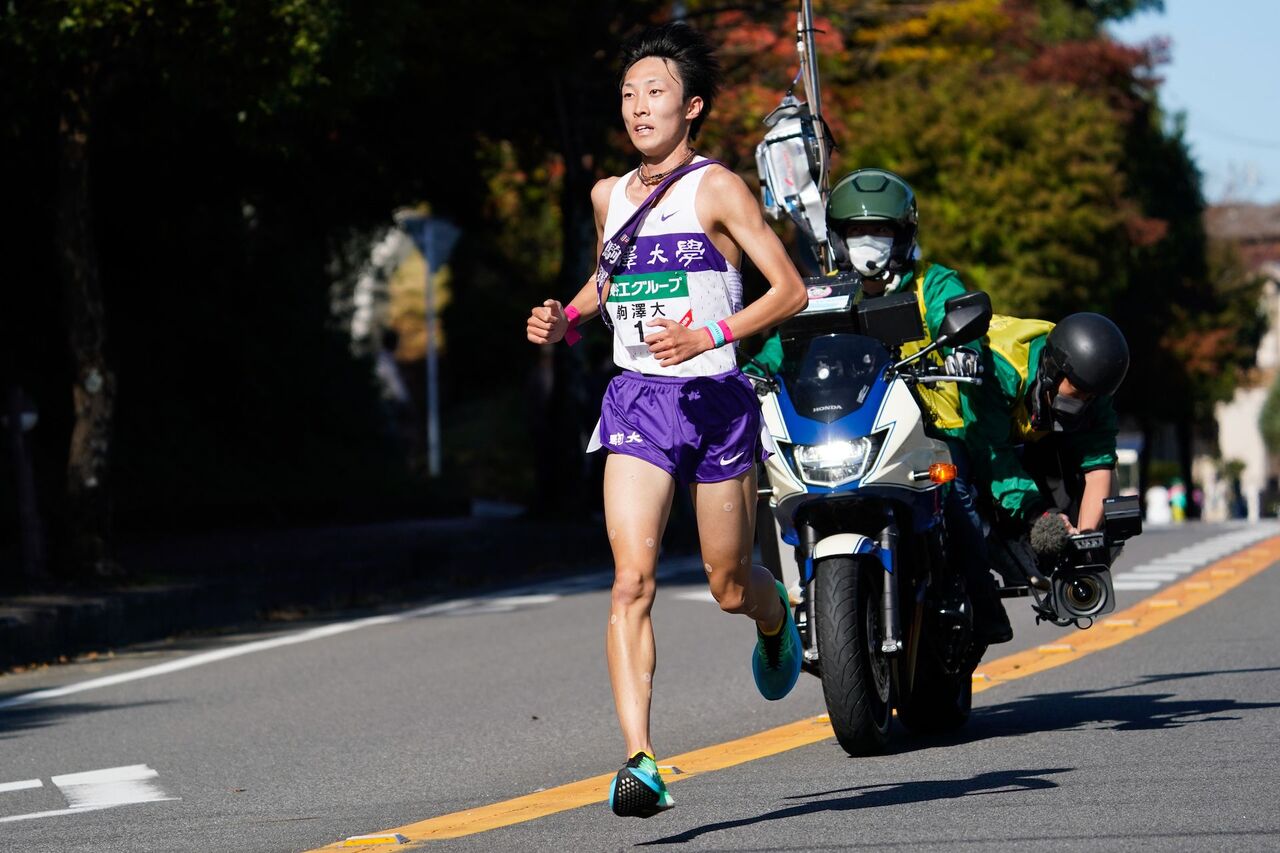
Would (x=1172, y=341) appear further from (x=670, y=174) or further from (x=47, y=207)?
(x=670, y=174)

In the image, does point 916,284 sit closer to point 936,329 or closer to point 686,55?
point 936,329

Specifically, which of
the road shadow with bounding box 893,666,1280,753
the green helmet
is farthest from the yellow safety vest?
the road shadow with bounding box 893,666,1280,753

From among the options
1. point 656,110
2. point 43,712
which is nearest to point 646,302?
point 656,110

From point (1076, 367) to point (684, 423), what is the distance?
211 centimetres

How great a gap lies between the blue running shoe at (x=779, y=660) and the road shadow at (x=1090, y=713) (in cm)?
86

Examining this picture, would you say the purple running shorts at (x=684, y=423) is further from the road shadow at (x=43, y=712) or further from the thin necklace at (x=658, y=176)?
the road shadow at (x=43, y=712)

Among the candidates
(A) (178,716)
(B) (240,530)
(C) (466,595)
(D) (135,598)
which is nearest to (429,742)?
(A) (178,716)

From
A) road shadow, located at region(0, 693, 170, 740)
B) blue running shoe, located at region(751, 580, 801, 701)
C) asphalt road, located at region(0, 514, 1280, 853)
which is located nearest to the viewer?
asphalt road, located at region(0, 514, 1280, 853)

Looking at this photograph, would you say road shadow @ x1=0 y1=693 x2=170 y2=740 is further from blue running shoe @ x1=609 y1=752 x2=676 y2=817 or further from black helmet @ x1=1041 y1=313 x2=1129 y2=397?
black helmet @ x1=1041 y1=313 x2=1129 y2=397

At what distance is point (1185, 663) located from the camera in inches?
371

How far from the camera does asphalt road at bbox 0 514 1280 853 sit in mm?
5695

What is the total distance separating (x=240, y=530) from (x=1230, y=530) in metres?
10.2

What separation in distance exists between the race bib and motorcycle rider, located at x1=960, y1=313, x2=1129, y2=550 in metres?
1.84

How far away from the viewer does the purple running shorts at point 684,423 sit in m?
5.72
